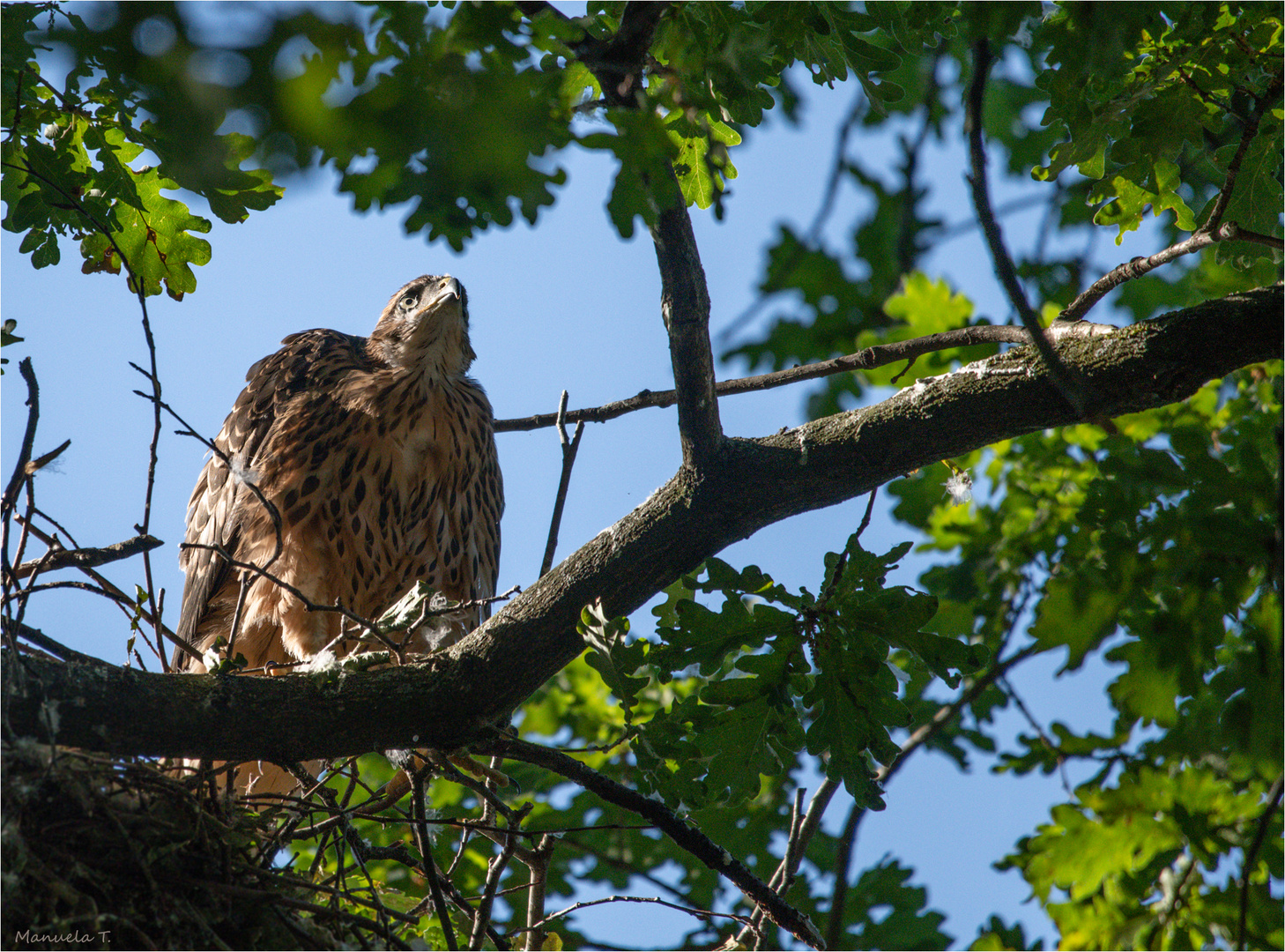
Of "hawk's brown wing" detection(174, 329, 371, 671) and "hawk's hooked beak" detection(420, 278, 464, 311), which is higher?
"hawk's hooked beak" detection(420, 278, 464, 311)

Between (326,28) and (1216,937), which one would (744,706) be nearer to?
(326,28)

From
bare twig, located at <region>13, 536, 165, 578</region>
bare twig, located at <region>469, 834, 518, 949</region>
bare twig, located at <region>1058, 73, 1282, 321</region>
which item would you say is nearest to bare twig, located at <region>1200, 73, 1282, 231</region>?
bare twig, located at <region>1058, 73, 1282, 321</region>

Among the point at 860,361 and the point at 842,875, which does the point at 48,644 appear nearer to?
the point at 860,361

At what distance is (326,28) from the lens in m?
1.20

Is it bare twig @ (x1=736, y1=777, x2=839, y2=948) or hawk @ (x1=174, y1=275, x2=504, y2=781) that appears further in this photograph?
hawk @ (x1=174, y1=275, x2=504, y2=781)

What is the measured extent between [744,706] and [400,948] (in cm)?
103

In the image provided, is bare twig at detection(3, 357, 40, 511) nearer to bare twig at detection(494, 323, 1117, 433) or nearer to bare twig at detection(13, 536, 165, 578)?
bare twig at detection(13, 536, 165, 578)

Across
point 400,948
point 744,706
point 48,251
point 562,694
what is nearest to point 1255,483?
point 744,706

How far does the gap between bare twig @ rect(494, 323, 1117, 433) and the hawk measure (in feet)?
2.66

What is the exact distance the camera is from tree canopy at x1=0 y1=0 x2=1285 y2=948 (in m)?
1.46

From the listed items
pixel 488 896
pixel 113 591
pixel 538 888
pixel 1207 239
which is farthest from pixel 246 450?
pixel 1207 239

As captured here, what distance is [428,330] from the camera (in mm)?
4812

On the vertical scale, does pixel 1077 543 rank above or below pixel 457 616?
below

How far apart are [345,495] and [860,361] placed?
7.21 feet
